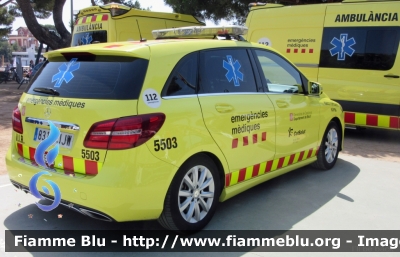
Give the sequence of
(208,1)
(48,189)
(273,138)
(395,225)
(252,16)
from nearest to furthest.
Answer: (48,189) → (395,225) → (273,138) → (252,16) → (208,1)

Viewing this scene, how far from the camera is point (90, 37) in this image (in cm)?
1032

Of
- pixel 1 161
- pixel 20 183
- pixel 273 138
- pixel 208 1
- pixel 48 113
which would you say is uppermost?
pixel 208 1

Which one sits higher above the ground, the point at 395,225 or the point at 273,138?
the point at 273,138

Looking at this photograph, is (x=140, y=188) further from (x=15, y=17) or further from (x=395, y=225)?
(x=15, y=17)

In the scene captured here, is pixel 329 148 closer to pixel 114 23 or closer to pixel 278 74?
pixel 278 74

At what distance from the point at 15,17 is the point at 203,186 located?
27332 mm

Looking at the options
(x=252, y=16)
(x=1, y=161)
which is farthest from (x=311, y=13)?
(x=1, y=161)

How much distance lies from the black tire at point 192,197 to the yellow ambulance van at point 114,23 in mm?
6492

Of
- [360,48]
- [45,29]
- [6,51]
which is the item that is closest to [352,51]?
[360,48]

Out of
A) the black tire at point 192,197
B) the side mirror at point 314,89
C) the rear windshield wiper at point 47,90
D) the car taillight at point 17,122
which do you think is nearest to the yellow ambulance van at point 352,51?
the side mirror at point 314,89

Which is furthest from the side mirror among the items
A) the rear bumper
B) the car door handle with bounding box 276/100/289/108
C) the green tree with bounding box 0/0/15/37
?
the green tree with bounding box 0/0/15/37

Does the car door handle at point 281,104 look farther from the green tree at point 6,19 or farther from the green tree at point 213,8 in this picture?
the green tree at point 6,19

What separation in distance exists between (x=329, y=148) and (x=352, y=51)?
119 inches

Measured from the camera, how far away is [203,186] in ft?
11.6
